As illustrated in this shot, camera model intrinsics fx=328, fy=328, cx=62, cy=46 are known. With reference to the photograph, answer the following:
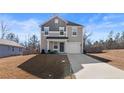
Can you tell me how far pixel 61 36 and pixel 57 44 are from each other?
0.29 meters

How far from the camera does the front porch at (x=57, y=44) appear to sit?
1040cm

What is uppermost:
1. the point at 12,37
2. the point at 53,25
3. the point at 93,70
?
the point at 53,25

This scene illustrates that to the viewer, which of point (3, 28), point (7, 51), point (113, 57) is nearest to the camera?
point (3, 28)

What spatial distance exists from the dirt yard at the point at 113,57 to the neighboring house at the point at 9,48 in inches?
92.5

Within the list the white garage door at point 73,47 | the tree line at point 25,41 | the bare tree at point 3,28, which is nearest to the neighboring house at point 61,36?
the white garage door at point 73,47

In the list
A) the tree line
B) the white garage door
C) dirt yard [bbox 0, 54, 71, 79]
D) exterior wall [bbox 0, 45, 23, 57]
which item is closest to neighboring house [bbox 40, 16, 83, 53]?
the white garage door

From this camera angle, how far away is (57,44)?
34.6 ft

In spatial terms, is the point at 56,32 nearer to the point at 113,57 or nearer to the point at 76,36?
the point at 76,36

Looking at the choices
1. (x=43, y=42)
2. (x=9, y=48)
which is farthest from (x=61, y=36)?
(x=9, y=48)

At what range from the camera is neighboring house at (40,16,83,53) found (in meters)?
10.4

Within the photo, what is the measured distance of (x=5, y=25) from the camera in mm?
10344

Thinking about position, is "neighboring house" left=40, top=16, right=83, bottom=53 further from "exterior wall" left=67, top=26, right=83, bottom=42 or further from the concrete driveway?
the concrete driveway
